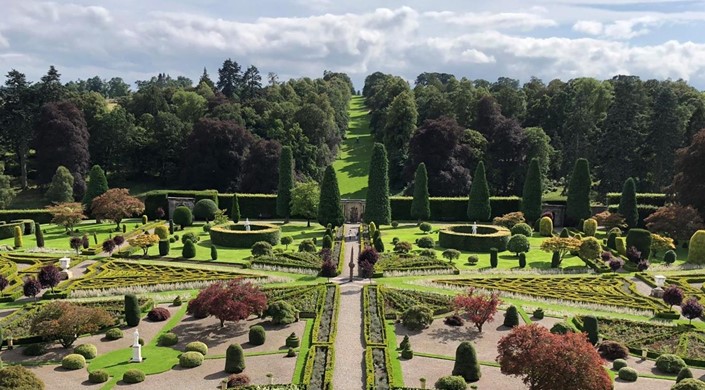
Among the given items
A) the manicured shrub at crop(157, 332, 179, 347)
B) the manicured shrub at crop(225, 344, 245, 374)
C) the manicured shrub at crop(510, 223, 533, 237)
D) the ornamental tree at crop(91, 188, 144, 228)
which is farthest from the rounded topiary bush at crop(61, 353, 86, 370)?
the manicured shrub at crop(510, 223, 533, 237)

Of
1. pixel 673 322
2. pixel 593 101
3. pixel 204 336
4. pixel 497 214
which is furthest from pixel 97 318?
pixel 593 101

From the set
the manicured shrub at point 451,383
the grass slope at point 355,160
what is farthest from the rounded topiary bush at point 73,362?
the grass slope at point 355,160

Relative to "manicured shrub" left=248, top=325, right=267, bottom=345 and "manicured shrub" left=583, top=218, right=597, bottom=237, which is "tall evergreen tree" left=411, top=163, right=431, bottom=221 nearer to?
"manicured shrub" left=583, top=218, right=597, bottom=237

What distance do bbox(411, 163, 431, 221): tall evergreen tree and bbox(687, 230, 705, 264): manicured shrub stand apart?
24.3 meters

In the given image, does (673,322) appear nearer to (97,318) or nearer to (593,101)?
(97,318)

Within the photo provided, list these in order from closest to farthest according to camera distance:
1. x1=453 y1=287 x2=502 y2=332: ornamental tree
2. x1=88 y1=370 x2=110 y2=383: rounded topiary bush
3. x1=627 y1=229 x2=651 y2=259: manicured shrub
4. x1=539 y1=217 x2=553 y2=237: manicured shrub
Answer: x1=88 y1=370 x2=110 y2=383: rounded topiary bush, x1=453 y1=287 x2=502 y2=332: ornamental tree, x1=627 y1=229 x2=651 y2=259: manicured shrub, x1=539 y1=217 x2=553 y2=237: manicured shrub

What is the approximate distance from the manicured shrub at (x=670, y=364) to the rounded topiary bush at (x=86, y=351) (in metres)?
24.3

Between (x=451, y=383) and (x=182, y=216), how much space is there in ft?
136

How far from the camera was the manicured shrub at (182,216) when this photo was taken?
57844 millimetres

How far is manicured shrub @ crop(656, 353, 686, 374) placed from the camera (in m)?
24.9

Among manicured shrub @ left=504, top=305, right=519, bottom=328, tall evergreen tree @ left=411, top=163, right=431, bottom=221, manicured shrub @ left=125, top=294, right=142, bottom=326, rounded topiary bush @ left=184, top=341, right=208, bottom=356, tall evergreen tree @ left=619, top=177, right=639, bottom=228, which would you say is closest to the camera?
rounded topiary bush @ left=184, top=341, right=208, bottom=356

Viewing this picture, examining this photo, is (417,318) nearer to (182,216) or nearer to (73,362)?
(73,362)

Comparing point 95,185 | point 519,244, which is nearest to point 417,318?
point 519,244

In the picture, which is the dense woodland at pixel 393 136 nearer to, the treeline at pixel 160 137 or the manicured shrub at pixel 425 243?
the treeline at pixel 160 137
